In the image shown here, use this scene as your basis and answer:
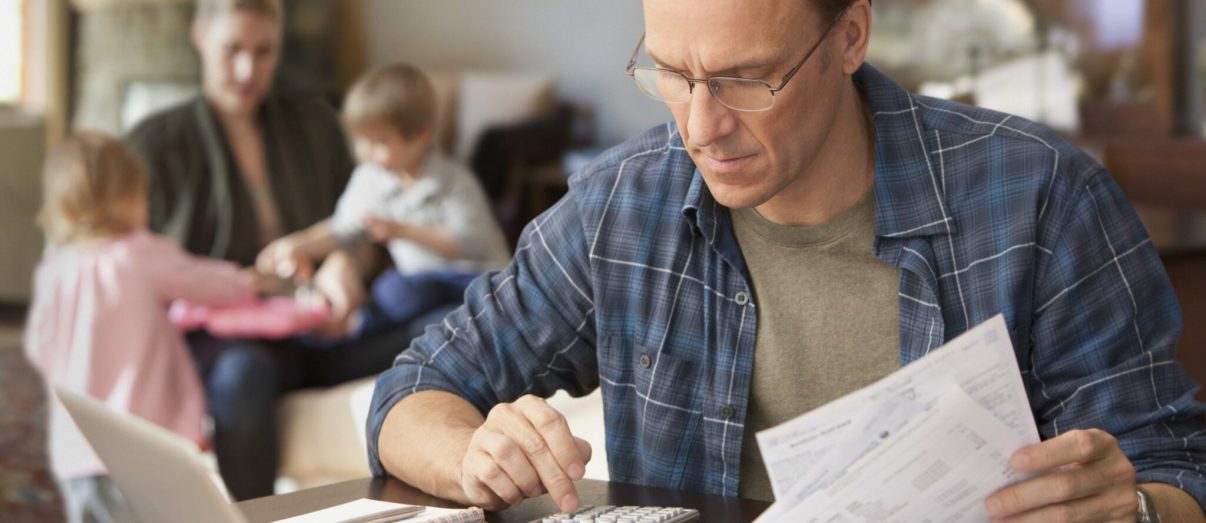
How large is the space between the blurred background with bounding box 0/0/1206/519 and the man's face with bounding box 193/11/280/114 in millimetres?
1139

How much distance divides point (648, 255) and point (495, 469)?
338mm

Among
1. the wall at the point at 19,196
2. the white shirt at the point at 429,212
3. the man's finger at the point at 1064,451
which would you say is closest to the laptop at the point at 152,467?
the man's finger at the point at 1064,451

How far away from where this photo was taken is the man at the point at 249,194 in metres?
2.91

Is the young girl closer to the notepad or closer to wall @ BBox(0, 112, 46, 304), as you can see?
the notepad

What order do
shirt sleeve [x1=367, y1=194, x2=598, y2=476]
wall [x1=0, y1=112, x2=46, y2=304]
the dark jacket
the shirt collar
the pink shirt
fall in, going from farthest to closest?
wall [x1=0, y1=112, x2=46, y2=304] < the dark jacket < the pink shirt < shirt sleeve [x1=367, y1=194, x2=598, y2=476] < the shirt collar

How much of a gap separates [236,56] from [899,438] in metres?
2.67

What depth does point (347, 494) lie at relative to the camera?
4.19 feet

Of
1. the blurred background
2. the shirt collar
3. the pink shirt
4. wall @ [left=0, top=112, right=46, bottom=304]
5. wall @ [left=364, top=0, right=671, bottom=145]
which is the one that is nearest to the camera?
the shirt collar

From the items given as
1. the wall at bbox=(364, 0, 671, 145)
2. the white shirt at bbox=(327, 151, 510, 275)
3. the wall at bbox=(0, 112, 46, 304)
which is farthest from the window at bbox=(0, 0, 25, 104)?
the white shirt at bbox=(327, 151, 510, 275)

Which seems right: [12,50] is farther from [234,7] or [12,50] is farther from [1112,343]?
[1112,343]

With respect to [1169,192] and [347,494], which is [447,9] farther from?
[347,494]

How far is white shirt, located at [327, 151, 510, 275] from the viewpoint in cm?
325

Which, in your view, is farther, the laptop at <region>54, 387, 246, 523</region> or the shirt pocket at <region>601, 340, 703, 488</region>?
the shirt pocket at <region>601, 340, 703, 488</region>

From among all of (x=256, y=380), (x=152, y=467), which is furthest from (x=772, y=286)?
(x=256, y=380)
